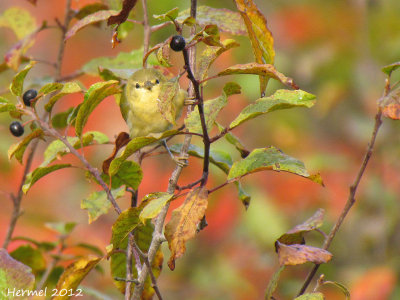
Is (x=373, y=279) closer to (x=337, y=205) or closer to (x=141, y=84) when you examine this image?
(x=337, y=205)

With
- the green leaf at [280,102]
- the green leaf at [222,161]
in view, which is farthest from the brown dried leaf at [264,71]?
the green leaf at [222,161]

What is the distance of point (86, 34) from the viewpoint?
4695 mm

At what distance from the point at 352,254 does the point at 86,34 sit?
304cm

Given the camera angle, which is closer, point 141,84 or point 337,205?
point 141,84

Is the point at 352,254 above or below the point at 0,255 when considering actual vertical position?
below

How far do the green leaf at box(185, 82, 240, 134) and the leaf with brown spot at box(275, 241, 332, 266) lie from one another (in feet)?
0.67

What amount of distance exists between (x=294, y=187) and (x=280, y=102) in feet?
6.36

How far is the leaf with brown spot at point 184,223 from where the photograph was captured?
771mm

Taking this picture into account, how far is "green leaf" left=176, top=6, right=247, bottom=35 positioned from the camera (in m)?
0.99

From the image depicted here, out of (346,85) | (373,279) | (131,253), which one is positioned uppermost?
(131,253)

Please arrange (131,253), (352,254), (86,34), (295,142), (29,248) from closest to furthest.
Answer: (131,253) < (29,248) < (352,254) < (295,142) < (86,34)

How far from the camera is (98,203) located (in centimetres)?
102

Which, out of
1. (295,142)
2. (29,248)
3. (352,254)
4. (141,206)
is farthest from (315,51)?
(141,206)

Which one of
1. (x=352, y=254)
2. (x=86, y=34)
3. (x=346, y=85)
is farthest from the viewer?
(x=86, y=34)
